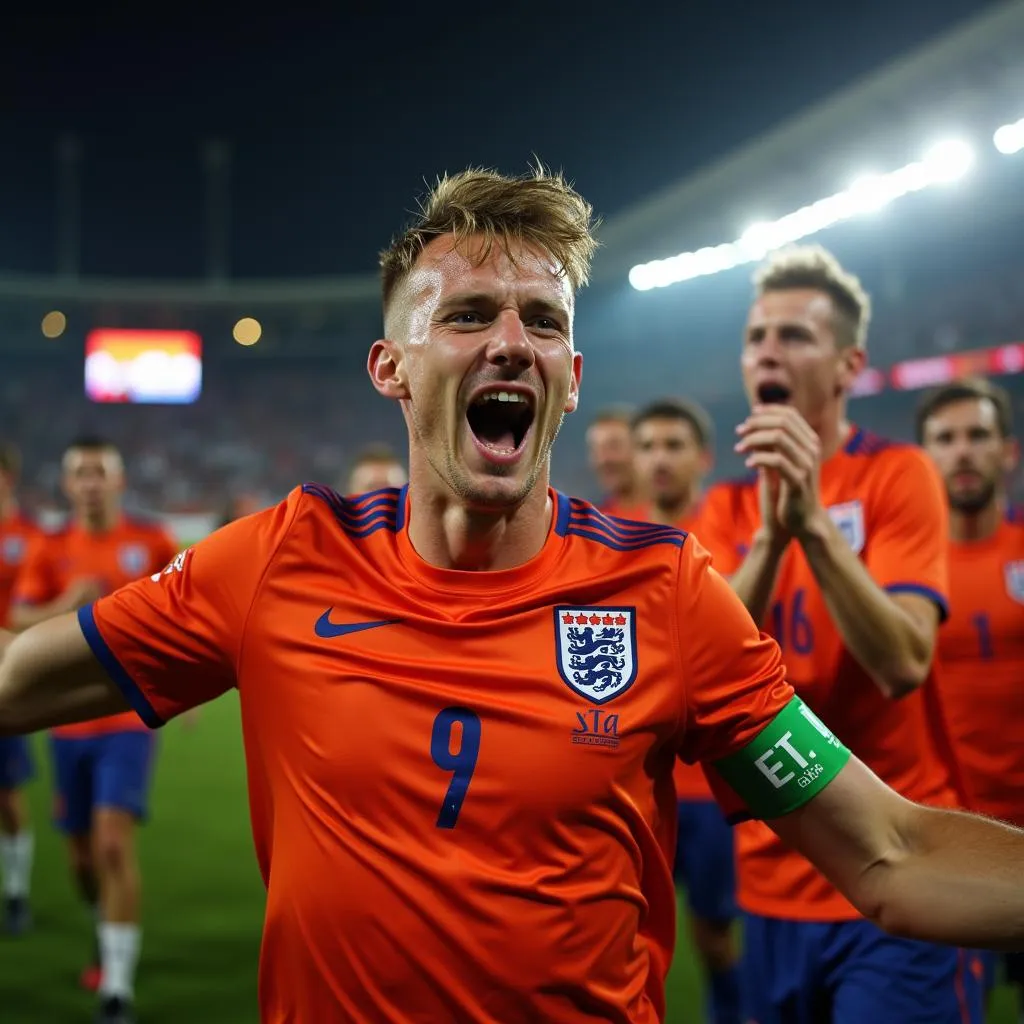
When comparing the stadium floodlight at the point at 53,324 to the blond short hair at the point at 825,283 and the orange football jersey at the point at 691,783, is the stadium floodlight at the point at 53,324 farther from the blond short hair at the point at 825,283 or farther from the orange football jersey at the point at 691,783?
the blond short hair at the point at 825,283

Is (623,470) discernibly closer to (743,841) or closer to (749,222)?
(743,841)

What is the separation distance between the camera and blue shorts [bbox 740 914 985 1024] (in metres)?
2.57

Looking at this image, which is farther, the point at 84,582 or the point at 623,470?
the point at 623,470

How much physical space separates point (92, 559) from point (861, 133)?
14.6 meters

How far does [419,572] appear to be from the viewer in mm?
1979

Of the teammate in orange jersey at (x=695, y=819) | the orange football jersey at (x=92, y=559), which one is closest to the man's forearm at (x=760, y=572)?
the teammate in orange jersey at (x=695, y=819)

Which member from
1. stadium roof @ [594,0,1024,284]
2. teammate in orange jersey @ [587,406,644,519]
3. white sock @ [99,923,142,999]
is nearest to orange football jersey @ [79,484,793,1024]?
white sock @ [99,923,142,999]

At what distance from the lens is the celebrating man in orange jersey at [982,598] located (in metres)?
4.09

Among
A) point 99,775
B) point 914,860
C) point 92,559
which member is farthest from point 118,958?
point 914,860

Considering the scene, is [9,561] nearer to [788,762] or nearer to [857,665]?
[857,665]

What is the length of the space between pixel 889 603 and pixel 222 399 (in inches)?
1407

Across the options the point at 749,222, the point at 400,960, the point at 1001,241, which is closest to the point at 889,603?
the point at 400,960

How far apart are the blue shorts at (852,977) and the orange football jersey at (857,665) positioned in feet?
0.18

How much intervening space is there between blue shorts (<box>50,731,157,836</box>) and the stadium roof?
1043 cm
